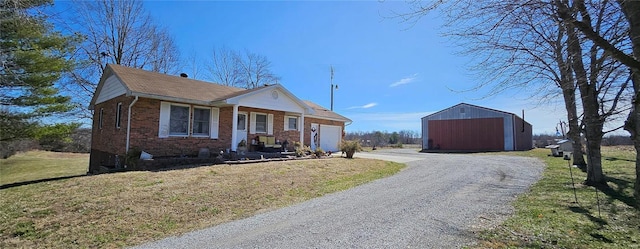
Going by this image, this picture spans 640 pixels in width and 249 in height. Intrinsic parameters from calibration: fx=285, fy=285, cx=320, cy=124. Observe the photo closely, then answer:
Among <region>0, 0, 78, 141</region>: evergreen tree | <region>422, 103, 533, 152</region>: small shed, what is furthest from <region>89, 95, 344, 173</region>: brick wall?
<region>422, 103, 533, 152</region>: small shed

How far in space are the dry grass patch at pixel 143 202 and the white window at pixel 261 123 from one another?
5028mm

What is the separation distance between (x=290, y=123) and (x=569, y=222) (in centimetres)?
1373

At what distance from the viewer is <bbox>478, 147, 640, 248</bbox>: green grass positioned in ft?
13.7

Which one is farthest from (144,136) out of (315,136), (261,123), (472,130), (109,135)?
(472,130)

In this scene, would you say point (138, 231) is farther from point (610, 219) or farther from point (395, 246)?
point (610, 219)

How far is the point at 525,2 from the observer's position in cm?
375

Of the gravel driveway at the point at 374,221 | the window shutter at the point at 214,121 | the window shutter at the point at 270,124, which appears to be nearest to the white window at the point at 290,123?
the window shutter at the point at 270,124

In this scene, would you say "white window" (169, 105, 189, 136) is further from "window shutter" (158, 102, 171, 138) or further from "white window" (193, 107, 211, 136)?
"white window" (193, 107, 211, 136)

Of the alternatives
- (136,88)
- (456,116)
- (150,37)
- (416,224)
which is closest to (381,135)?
(456,116)

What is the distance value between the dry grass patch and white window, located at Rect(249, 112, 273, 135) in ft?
16.5

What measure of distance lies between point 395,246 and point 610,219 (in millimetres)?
4685

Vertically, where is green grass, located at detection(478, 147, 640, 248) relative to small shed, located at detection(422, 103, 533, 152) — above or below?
below

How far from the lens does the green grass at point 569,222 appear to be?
418cm

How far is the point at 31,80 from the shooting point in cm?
1273
